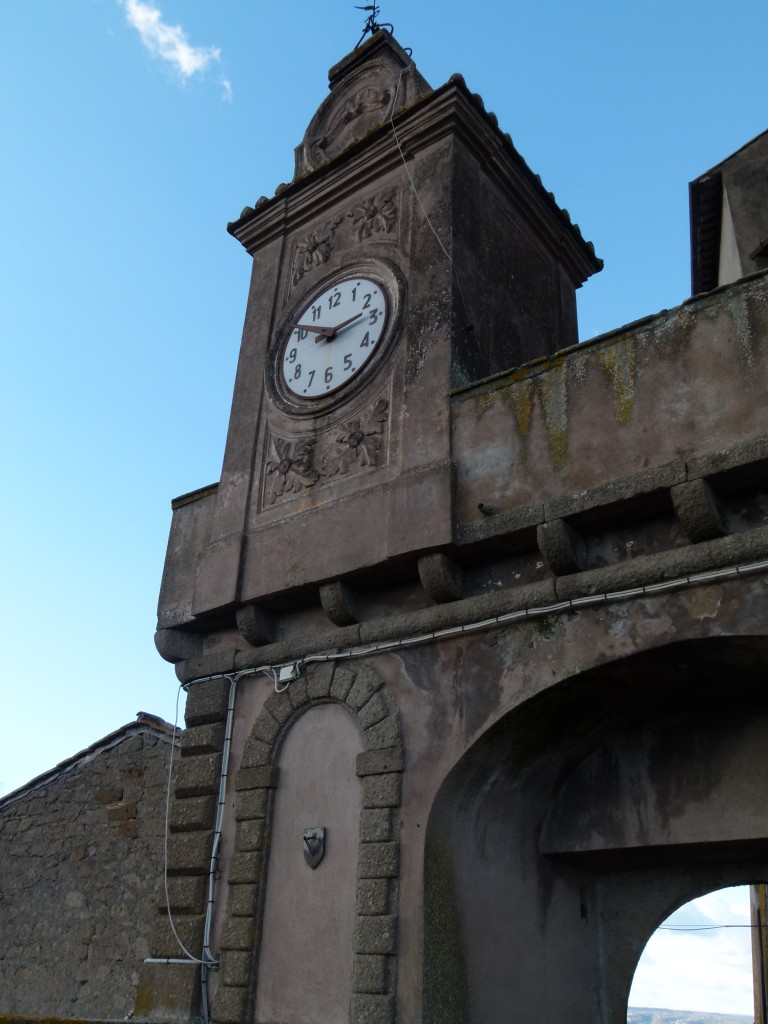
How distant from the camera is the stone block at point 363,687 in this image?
6352mm

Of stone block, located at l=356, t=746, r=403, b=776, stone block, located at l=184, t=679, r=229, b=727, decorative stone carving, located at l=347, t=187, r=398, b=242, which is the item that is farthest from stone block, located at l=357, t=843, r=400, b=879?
decorative stone carving, located at l=347, t=187, r=398, b=242

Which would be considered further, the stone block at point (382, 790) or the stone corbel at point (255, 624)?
the stone corbel at point (255, 624)

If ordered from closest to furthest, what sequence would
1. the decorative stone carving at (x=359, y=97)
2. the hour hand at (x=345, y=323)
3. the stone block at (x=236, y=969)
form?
the stone block at (x=236, y=969)
the hour hand at (x=345, y=323)
the decorative stone carving at (x=359, y=97)

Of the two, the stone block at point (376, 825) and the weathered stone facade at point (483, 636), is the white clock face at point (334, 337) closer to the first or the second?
the weathered stone facade at point (483, 636)

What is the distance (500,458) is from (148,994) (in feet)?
13.7

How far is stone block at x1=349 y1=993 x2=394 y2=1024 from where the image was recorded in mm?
5359

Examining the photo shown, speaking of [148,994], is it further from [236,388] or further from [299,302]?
[299,302]

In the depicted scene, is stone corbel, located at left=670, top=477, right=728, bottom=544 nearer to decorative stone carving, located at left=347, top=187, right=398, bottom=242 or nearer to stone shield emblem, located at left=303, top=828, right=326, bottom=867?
stone shield emblem, located at left=303, top=828, right=326, bottom=867

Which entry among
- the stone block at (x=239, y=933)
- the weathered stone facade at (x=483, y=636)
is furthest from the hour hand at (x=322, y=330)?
the stone block at (x=239, y=933)

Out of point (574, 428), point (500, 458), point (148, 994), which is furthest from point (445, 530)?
point (148, 994)

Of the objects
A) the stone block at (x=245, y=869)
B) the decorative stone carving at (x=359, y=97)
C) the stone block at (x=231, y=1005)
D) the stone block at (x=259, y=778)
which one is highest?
the decorative stone carving at (x=359, y=97)

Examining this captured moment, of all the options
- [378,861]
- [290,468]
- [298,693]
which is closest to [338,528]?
[290,468]

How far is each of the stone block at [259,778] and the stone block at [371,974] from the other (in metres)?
→ 1.37

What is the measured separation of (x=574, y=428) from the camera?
19.9 feet
